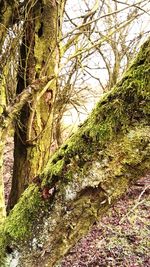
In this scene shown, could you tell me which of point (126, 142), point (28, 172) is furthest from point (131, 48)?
point (126, 142)

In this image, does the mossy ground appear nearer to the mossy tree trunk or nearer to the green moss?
the mossy tree trunk

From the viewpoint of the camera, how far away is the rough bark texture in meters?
1.27

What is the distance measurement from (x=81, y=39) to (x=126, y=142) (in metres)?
5.66

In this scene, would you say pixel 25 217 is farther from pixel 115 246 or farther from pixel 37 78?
pixel 115 246

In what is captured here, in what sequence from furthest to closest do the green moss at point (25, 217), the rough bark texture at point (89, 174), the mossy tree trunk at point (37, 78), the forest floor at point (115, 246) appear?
1. the forest floor at point (115, 246)
2. the mossy tree trunk at point (37, 78)
3. the green moss at point (25, 217)
4. the rough bark texture at point (89, 174)

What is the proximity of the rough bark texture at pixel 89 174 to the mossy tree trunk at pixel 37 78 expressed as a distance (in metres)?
3.56

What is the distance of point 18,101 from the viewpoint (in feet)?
11.8

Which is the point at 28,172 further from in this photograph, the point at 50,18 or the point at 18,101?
the point at 50,18

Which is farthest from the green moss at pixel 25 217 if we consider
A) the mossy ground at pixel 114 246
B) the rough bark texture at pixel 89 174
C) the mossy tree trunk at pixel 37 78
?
the mossy ground at pixel 114 246

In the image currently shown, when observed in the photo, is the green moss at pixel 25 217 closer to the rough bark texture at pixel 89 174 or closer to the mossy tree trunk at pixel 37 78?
the rough bark texture at pixel 89 174

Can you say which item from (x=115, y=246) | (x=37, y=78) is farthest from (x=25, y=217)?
(x=115, y=246)

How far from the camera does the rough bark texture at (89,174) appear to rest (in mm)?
1267

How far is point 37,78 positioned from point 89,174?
3861 millimetres

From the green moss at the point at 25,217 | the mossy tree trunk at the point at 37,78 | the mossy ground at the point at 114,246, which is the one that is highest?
the mossy tree trunk at the point at 37,78
